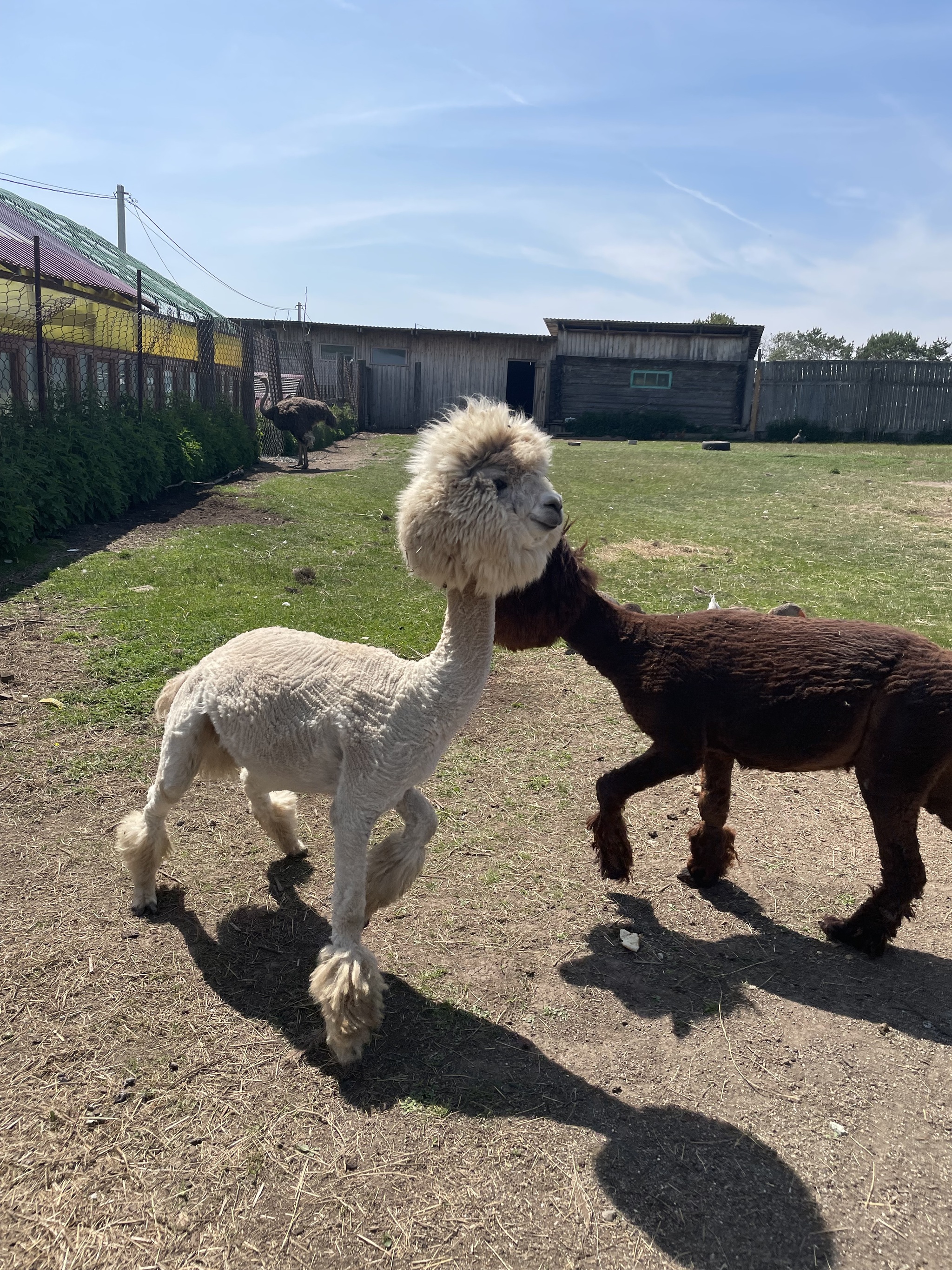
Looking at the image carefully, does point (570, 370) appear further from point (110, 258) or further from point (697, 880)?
point (697, 880)

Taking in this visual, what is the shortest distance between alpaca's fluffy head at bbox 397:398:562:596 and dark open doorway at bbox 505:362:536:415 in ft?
→ 111

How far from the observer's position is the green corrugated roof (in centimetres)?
1673

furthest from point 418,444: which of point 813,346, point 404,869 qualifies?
point 813,346

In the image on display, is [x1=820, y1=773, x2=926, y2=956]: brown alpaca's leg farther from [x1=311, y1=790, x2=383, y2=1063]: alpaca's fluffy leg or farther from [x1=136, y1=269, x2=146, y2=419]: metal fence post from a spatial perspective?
[x1=136, y1=269, x2=146, y2=419]: metal fence post

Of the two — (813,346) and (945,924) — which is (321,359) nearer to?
(945,924)

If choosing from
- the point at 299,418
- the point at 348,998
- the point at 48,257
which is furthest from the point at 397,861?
the point at 299,418

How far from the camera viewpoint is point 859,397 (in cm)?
3041

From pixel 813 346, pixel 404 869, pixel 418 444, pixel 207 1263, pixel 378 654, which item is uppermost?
pixel 813 346

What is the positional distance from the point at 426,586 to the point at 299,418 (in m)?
12.6

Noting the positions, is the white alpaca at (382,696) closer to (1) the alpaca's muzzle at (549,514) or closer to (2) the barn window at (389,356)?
(1) the alpaca's muzzle at (549,514)

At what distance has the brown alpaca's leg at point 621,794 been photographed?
3.88 metres

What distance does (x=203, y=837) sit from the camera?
4.48 meters

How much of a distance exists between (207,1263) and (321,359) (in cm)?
3622

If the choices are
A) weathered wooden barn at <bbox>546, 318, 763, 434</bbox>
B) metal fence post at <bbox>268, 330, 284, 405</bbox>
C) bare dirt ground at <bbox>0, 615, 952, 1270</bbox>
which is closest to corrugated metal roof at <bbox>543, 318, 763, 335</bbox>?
weathered wooden barn at <bbox>546, 318, 763, 434</bbox>
